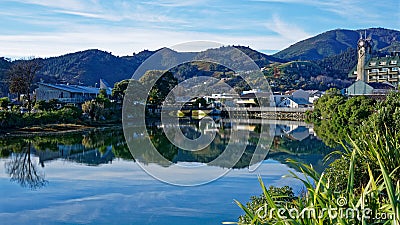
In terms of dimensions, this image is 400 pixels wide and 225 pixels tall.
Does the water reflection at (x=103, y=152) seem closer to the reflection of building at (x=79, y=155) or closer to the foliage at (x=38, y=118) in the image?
the reflection of building at (x=79, y=155)

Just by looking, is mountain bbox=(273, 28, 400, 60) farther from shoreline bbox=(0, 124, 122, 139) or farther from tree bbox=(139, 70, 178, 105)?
shoreline bbox=(0, 124, 122, 139)

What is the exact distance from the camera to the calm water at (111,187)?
8.78 m

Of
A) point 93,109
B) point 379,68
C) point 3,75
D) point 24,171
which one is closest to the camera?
point 24,171

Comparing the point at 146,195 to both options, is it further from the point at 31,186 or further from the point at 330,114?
the point at 330,114

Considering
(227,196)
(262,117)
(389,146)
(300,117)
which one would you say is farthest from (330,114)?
(389,146)

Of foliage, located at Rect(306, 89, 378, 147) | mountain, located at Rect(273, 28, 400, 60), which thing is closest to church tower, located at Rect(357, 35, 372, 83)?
foliage, located at Rect(306, 89, 378, 147)

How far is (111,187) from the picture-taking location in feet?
37.9

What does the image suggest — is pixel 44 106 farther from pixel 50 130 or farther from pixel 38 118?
pixel 50 130

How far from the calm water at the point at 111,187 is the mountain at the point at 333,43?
140 m

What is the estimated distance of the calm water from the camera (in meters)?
8.78

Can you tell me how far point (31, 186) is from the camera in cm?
1199

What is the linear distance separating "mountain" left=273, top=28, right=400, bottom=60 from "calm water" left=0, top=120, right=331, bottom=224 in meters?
140

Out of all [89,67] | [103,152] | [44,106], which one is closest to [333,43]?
[89,67]

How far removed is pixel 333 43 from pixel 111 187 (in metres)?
171
